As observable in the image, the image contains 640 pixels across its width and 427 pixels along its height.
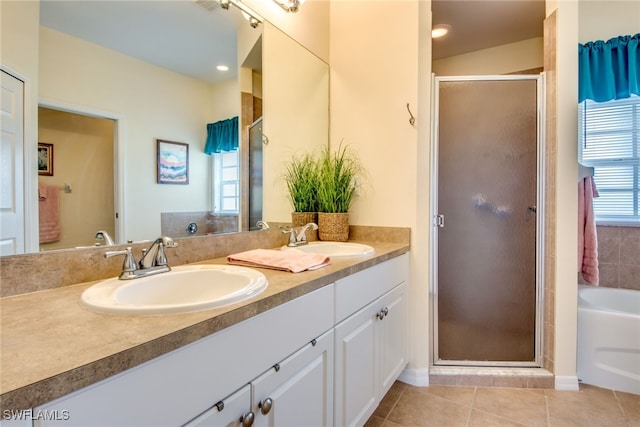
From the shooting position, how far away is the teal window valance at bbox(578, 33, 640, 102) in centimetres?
221

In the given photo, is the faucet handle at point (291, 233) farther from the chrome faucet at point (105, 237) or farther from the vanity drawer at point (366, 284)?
the chrome faucet at point (105, 237)

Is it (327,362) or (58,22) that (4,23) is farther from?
(327,362)

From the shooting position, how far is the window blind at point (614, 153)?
240cm

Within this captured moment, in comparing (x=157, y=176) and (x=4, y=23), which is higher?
(x=4, y=23)

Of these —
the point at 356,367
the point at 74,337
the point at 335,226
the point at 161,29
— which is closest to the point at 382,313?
the point at 356,367

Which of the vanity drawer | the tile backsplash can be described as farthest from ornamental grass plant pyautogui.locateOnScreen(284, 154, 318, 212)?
the tile backsplash

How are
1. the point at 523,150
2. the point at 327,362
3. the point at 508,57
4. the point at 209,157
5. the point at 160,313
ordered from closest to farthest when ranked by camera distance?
the point at 160,313, the point at 327,362, the point at 209,157, the point at 523,150, the point at 508,57

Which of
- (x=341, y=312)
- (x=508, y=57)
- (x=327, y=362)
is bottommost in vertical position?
(x=327, y=362)

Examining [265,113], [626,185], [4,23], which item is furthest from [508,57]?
[4,23]

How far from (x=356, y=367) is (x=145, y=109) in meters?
1.27

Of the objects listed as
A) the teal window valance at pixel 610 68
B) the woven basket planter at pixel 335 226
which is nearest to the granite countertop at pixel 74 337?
the woven basket planter at pixel 335 226

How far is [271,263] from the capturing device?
3.91 feet

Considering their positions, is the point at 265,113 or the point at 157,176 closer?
the point at 157,176

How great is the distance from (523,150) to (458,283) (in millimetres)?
903
